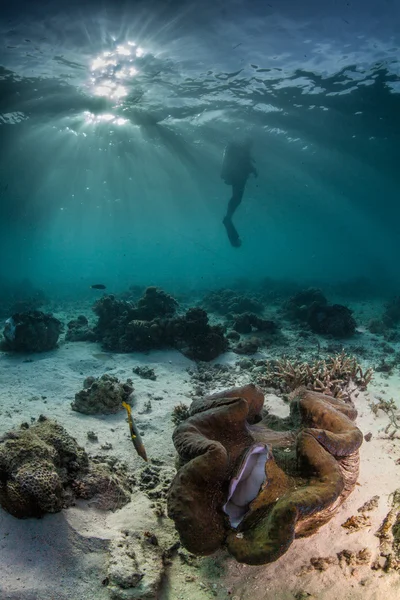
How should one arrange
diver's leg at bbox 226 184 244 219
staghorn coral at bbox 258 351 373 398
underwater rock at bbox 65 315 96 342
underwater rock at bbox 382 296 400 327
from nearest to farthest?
1. staghorn coral at bbox 258 351 373 398
2. underwater rock at bbox 65 315 96 342
3. underwater rock at bbox 382 296 400 327
4. diver's leg at bbox 226 184 244 219

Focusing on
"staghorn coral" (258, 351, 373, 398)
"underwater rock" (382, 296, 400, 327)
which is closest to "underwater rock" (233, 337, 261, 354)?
"staghorn coral" (258, 351, 373, 398)

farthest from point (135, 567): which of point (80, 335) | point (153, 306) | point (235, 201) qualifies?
point (235, 201)

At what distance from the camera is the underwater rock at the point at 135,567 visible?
249cm

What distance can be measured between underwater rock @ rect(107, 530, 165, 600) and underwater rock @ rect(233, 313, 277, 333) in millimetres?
8861

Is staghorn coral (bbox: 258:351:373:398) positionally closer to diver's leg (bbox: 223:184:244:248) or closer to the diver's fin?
diver's leg (bbox: 223:184:244:248)

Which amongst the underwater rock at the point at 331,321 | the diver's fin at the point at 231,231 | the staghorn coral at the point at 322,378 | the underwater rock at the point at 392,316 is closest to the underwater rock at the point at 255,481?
the staghorn coral at the point at 322,378

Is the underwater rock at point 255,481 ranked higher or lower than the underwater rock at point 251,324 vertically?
higher

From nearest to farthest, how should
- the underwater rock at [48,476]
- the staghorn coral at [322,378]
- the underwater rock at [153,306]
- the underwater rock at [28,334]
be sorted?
the underwater rock at [48,476] → the staghorn coral at [322,378] → the underwater rock at [28,334] → the underwater rock at [153,306]

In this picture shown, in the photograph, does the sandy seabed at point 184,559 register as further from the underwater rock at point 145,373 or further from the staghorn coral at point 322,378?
the underwater rock at point 145,373

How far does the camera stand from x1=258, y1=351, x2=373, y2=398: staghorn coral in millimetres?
5418

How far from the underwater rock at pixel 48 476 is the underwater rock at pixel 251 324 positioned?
811cm

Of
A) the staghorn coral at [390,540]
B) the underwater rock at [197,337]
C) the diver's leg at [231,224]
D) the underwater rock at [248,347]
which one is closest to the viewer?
the staghorn coral at [390,540]

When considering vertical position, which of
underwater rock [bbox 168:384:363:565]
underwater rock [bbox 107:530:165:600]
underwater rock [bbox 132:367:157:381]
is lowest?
underwater rock [bbox 132:367:157:381]

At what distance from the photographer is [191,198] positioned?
4728cm
